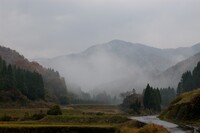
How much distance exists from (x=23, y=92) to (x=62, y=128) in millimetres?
117433

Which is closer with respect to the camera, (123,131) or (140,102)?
(123,131)

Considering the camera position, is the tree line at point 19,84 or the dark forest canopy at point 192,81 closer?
the tree line at point 19,84

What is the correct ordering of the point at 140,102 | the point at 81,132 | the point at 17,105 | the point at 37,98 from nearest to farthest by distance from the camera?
the point at 81,132, the point at 140,102, the point at 17,105, the point at 37,98

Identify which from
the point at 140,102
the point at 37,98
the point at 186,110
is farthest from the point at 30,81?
the point at 186,110

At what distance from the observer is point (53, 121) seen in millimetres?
88312

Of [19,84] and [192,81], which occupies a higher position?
[19,84]

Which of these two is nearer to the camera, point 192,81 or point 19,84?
point 192,81

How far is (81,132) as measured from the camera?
68250 mm

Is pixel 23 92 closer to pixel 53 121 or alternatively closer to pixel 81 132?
pixel 53 121

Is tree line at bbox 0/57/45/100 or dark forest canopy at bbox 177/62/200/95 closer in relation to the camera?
tree line at bbox 0/57/45/100

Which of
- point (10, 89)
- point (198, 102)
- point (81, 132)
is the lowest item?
point (81, 132)

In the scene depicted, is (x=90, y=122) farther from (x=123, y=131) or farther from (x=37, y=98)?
(x=37, y=98)

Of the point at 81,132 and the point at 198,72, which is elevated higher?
the point at 198,72

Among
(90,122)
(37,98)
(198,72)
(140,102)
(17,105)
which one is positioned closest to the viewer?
(90,122)
